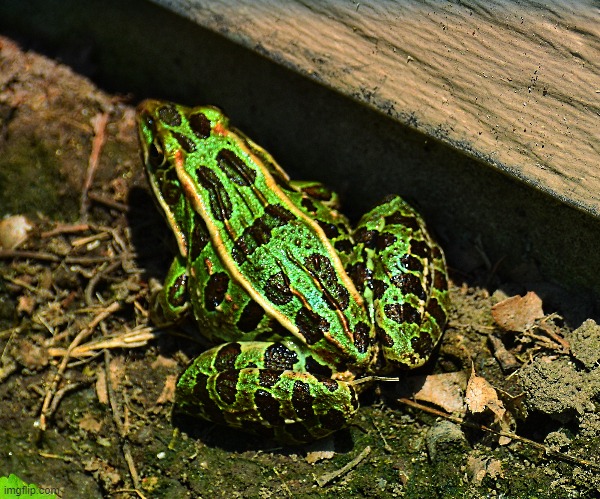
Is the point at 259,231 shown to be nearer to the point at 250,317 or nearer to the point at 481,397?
the point at 250,317

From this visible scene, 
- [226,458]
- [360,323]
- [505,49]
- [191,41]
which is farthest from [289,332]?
[191,41]

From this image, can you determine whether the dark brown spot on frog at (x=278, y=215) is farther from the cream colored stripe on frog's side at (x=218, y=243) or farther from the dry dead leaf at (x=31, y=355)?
the dry dead leaf at (x=31, y=355)

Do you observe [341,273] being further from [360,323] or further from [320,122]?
[320,122]

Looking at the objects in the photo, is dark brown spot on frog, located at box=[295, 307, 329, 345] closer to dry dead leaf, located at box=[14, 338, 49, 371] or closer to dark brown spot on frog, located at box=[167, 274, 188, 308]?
dark brown spot on frog, located at box=[167, 274, 188, 308]

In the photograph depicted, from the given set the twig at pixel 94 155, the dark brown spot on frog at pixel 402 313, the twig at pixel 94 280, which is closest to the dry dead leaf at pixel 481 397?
the dark brown spot on frog at pixel 402 313

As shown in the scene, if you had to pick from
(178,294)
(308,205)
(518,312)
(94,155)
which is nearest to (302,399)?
(178,294)

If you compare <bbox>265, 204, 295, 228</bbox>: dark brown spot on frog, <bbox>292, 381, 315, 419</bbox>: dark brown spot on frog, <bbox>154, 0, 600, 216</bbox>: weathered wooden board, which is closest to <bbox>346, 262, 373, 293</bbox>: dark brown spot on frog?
<bbox>265, 204, 295, 228</bbox>: dark brown spot on frog
